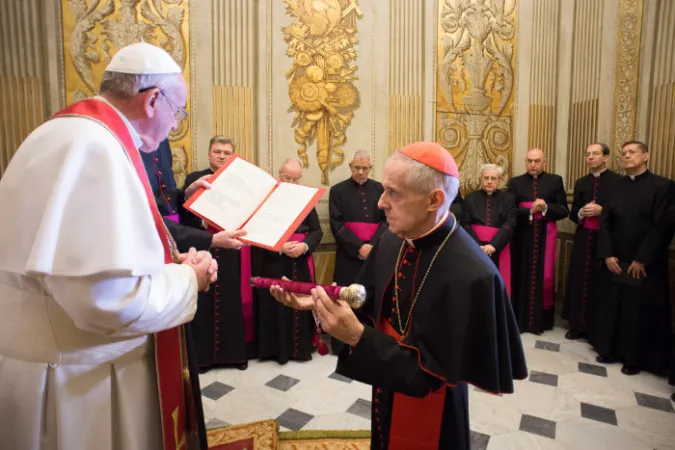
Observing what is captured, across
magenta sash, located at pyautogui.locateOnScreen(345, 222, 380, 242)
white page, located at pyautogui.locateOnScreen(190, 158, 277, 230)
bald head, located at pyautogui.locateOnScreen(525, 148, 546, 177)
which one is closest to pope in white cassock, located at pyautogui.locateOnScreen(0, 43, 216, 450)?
white page, located at pyautogui.locateOnScreen(190, 158, 277, 230)

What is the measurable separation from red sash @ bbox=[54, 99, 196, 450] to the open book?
55 cm

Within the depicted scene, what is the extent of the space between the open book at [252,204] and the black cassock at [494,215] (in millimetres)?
3550

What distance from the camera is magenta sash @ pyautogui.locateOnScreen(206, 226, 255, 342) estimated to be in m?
4.57

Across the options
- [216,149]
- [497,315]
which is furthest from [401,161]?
[216,149]

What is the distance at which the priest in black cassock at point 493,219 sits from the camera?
Answer: 5.33 meters

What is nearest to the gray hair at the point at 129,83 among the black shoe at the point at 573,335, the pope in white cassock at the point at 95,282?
the pope in white cassock at the point at 95,282

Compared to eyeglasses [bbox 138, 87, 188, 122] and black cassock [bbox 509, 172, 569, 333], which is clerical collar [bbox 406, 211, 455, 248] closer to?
eyeglasses [bbox 138, 87, 188, 122]

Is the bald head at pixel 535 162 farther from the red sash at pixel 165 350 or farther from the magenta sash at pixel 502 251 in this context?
the red sash at pixel 165 350

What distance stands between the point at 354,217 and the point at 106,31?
3.33 m

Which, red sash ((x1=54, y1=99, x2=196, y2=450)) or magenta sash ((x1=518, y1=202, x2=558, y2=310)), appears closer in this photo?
red sash ((x1=54, y1=99, x2=196, y2=450))

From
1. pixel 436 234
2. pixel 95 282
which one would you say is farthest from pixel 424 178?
pixel 95 282

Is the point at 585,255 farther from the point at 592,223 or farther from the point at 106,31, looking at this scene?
the point at 106,31

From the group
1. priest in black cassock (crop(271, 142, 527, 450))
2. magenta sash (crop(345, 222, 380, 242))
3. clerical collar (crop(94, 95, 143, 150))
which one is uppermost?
clerical collar (crop(94, 95, 143, 150))

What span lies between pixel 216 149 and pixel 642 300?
176 inches
